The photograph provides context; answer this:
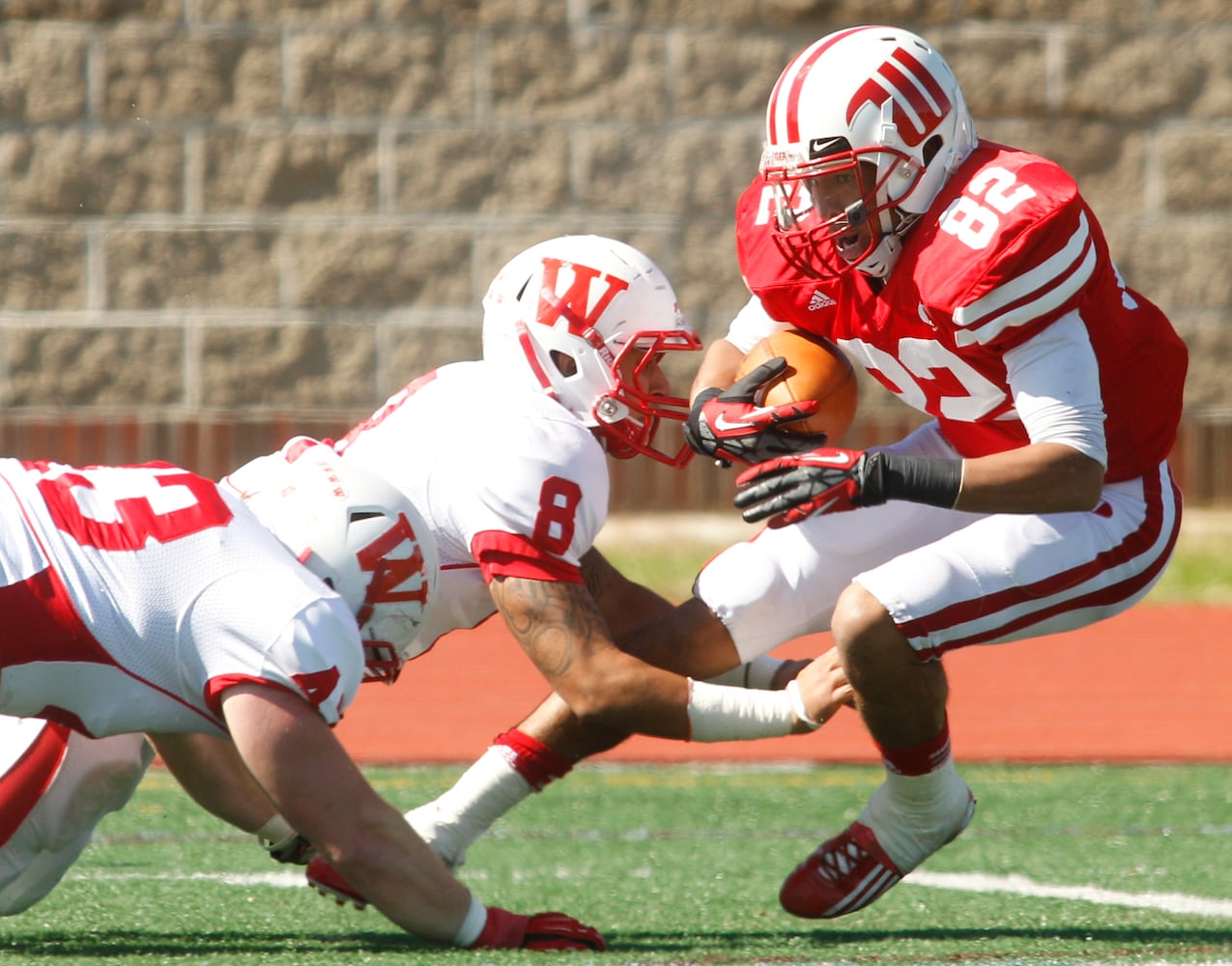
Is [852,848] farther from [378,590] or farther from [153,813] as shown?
[153,813]

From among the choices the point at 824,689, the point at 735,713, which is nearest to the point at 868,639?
the point at 824,689

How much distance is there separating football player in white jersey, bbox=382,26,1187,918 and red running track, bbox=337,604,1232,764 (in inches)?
70.1

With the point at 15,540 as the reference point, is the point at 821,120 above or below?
above

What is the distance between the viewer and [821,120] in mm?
3727

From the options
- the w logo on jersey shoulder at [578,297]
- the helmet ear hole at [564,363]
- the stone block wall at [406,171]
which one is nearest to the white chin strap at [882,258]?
the w logo on jersey shoulder at [578,297]

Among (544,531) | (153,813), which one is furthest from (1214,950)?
(153,813)

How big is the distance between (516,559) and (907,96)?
1.17m

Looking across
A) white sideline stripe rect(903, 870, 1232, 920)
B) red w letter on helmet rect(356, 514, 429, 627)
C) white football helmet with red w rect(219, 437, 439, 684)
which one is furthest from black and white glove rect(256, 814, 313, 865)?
white sideline stripe rect(903, 870, 1232, 920)

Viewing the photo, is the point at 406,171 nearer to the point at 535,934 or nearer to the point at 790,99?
the point at 790,99

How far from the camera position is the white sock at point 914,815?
3.75 m

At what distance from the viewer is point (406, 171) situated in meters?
8.69

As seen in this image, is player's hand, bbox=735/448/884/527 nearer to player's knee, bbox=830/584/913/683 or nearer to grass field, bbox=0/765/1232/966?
player's knee, bbox=830/584/913/683

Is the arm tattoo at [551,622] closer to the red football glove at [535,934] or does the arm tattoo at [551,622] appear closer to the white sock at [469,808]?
the white sock at [469,808]

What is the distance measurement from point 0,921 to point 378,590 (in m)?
1.05
